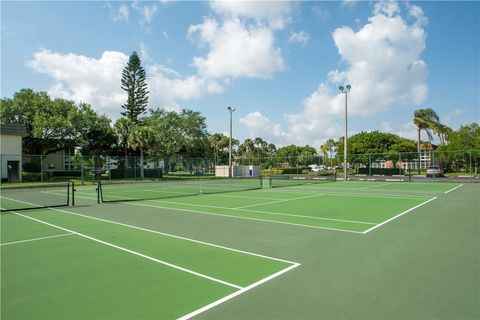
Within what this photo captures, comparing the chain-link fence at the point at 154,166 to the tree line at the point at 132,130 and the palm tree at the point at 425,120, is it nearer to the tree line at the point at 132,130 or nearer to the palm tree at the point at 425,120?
the tree line at the point at 132,130

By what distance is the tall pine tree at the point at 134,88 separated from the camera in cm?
5188

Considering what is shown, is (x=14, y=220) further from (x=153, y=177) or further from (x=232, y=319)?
(x=153, y=177)

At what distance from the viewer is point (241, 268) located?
577 centimetres

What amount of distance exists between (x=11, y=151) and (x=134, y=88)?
20871mm

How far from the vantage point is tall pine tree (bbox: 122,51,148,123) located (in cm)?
5188

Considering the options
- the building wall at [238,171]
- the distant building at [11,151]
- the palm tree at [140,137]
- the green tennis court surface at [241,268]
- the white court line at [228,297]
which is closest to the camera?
the white court line at [228,297]

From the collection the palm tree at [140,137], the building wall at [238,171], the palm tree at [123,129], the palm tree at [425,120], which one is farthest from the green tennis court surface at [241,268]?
the palm tree at [425,120]

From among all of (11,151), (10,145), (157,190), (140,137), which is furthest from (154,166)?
(157,190)

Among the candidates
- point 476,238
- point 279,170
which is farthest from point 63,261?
point 279,170

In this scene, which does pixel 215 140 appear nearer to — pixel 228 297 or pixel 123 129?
pixel 123 129

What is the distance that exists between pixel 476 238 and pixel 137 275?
7672 mm

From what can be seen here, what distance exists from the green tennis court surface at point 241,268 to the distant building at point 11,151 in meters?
27.4

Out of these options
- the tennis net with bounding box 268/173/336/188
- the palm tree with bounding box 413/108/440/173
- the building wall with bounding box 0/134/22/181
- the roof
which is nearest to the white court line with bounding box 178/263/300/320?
the tennis net with bounding box 268/173/336/188

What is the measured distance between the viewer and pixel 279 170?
55.5 metres
